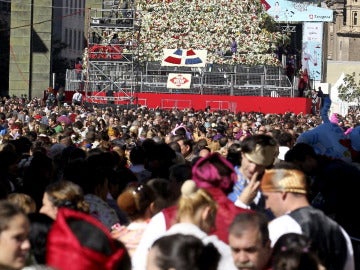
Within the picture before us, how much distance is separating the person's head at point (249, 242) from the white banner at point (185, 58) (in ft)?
168

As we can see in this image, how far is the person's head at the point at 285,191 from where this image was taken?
27.1ft

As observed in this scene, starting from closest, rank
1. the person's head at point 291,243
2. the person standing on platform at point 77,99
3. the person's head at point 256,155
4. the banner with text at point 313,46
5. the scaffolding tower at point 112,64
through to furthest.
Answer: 1. the person's head at point 291,243
2. the person's head at point 256,155
3. the person standing on platform at point 77,99
4. the scaffolding tower at point 112,64
5. the banner with text at point 313,46

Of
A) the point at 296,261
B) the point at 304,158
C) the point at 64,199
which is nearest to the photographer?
the point at 296,261

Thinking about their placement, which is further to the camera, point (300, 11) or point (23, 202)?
point (300, 11)

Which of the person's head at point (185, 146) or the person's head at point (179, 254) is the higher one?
the person's head at point (179, 254)

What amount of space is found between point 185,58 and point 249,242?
172 feet

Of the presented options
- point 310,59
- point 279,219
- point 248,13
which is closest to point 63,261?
point 279,219

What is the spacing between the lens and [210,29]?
67.1 metres

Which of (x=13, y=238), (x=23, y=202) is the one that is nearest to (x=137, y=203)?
(x=23, y=202)

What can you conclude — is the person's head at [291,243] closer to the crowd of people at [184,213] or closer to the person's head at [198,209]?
the crowd of people at [184,213]

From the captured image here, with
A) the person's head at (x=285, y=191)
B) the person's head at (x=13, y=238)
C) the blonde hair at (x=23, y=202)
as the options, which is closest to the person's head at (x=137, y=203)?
the blonde hair at (x=23, y=202)

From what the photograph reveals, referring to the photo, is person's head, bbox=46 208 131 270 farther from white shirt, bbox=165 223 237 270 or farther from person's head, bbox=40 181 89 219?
person's head, bbox=40 181 89 219

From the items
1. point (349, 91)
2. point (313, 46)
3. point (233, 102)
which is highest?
point (313, 46)

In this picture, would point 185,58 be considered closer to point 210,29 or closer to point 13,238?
point 210,29
